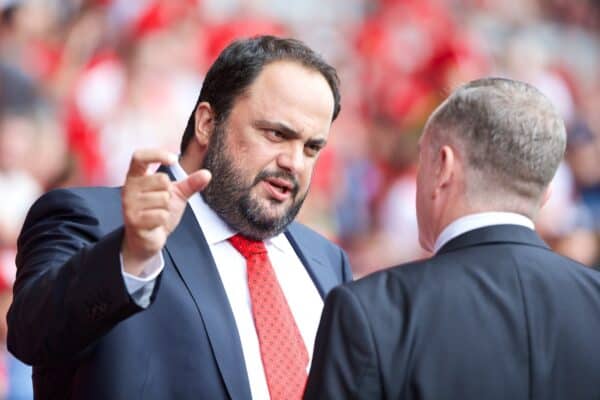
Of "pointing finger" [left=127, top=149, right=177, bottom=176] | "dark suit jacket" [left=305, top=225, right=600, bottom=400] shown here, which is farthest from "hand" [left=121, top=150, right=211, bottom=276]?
"dark suit jacket" [left=305, top=225, right=600, bottom=400]

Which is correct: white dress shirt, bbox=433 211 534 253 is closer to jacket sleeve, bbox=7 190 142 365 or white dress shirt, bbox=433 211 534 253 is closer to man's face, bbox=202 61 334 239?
jacket sleeve, bbox=7 190 142 365

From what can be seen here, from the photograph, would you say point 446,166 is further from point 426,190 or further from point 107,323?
point 107,323

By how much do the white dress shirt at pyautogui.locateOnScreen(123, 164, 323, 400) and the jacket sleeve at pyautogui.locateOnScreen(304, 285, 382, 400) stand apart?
532 millimetres

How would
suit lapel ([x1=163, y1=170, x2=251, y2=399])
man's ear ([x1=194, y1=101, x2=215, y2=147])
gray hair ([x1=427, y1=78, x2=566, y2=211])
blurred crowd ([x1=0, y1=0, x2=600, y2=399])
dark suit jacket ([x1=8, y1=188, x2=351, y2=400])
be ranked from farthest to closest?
blurred crowd ([x1=0, y1=0, x2=600, y2=399]) → man's ear ([x1=194, y1=101, x2=215, y2=147]) → suit lapel ([x1=163, y1=170, x2=251, y2=399]) → dark suit jacket ([x1=8, y1=188, x2=351, y2=400]) → gray hair ([x1=427, y1=78, x2=566, y2=211])

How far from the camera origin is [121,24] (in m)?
6.05

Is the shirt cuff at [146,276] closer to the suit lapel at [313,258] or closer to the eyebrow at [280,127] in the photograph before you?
the eyebrow at [280,127]

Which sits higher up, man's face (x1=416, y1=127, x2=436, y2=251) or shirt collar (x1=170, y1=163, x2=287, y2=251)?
man's face (x1=416, y1=127, x2=436, y2=251)

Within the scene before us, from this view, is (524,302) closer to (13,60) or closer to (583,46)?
(13,60)

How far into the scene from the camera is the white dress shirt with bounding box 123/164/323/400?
2.34 m

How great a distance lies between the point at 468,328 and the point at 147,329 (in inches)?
28.2

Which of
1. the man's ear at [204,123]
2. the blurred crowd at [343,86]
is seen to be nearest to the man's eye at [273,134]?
the man's ear at [204,123]

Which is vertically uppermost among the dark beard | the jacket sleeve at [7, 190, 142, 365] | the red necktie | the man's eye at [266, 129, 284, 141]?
the man's eye at [266, 129, 284, 141]

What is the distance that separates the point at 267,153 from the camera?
2.47 meters

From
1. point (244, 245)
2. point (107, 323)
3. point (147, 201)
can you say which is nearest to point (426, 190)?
point (147, 201)
